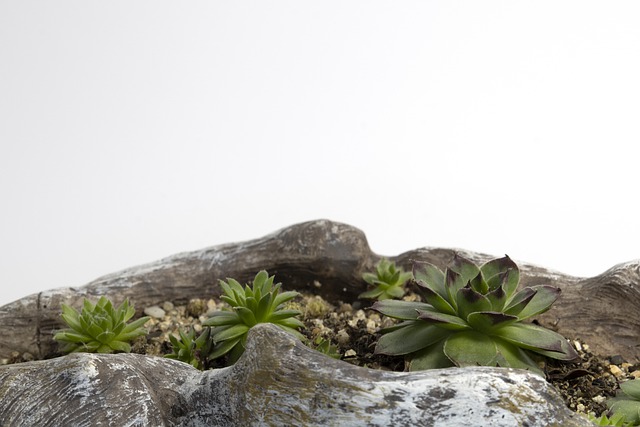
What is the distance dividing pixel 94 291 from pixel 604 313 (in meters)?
2.58

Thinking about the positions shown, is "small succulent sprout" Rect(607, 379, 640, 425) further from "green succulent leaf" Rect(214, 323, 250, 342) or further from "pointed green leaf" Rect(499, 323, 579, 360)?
"green succulent leaf" Rect(214, 323, 250, 342)

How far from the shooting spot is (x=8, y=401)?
10.3 feet

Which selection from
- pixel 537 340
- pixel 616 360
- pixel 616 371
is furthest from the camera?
pixel 616 360

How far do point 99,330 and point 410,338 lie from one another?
1454 mm

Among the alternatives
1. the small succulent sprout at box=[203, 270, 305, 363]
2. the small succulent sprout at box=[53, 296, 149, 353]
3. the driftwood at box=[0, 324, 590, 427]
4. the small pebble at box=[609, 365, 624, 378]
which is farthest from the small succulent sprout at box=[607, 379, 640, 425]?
the small succulent sprout at box=[53, 296, 149, 353]

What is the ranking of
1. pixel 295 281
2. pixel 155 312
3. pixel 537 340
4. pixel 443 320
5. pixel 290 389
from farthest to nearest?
pixel 295 281 < pixel 155 312 < pixel 537 340 < pixel 443 320 < pixel 290 389

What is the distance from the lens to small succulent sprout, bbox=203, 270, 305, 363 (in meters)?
3.80

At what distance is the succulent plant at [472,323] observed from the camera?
3.44 metres

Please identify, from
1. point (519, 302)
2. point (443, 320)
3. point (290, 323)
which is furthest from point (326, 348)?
point (519, 302)

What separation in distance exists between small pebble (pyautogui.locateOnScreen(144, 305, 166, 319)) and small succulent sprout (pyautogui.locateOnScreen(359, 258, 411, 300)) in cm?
104

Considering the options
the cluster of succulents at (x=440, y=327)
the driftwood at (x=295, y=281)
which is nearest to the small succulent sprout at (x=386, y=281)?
the driftwood at (x=295, y=281)

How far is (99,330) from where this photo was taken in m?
4.08

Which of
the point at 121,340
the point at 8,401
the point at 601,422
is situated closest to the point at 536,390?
the point at 601,422

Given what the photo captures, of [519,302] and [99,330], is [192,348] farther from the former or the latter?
[519,302]
